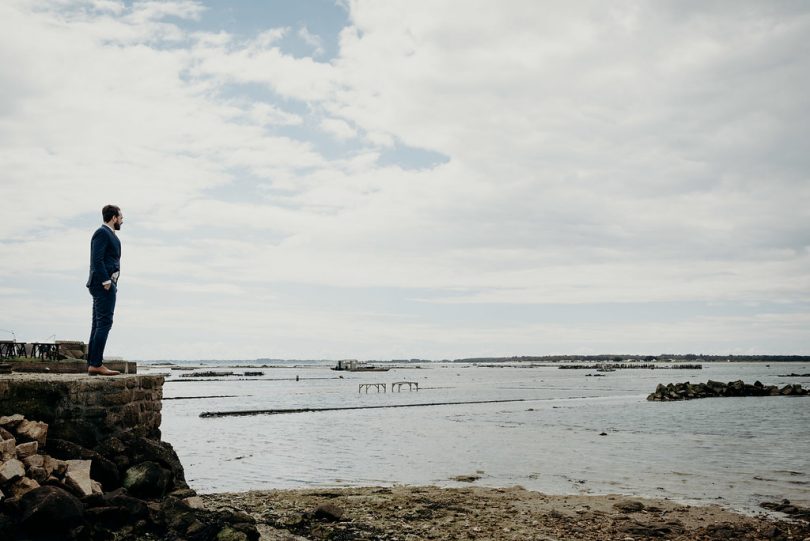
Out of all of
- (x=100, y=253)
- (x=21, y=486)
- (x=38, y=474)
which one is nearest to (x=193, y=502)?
(x=38, y=474)


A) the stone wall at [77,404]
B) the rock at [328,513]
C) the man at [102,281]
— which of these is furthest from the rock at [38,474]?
the rock at [328,513]

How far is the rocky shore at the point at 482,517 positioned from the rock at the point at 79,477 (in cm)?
325

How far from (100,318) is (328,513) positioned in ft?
19.5

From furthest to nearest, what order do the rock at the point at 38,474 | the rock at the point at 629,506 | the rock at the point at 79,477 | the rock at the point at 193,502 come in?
the rock at the point at 629,506, the rock at the point at 193,502, the rock at the point at 79,477, the rock at the point at 38,474

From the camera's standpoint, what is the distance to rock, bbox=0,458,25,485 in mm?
7430

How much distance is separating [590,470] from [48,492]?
17.7 meters

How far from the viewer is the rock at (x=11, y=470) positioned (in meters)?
7.43

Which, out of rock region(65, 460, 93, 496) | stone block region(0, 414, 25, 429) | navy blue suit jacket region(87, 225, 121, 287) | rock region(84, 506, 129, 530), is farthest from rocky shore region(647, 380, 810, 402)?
stone block region(0, 414, 25, 429)

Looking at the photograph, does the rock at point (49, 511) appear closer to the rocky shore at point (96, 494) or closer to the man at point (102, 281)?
the rocky shore at point (96, 494)

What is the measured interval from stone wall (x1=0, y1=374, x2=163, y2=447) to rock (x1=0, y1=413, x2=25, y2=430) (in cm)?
61

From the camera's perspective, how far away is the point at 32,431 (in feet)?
28.0

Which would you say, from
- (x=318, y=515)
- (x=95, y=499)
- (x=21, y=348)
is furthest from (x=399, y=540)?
(x=21, y=348)

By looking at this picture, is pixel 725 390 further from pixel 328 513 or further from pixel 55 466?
pixel 55 466

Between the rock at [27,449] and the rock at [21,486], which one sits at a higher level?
the rock at [27,449]
